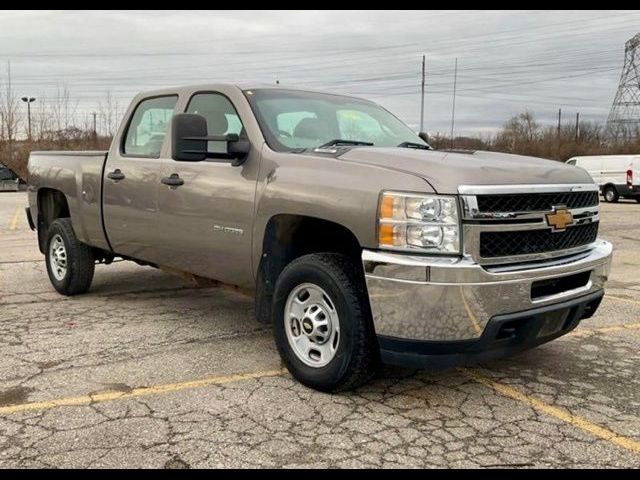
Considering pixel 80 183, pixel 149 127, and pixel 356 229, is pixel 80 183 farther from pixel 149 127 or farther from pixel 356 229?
pixel 356 229

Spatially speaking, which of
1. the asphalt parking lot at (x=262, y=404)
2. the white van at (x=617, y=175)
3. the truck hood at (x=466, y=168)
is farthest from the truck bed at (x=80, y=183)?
the white van at (x=617, y=175)

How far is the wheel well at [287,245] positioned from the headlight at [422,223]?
1.95 ft

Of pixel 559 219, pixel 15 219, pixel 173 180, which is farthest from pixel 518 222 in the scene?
pixel 15 219

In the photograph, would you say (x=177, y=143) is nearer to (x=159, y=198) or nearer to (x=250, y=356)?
(x=159, y=198)

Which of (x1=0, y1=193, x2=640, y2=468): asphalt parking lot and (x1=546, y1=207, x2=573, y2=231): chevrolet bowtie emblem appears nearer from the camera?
(x1=0, y1=193, x2=640, y2=468): asphalt parking lot

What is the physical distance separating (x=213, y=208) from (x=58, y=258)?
10.2 ft

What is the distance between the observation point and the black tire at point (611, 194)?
27281mm

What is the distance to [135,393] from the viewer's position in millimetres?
4074

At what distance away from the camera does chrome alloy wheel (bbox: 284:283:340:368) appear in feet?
13.0

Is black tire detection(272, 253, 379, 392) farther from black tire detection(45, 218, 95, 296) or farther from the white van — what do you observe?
the white van

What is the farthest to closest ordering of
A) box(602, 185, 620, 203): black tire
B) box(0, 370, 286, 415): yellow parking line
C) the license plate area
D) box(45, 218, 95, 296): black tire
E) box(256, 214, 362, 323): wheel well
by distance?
1. box(602, 185, 620, 203): black tire
2. box(45, 218, 95, 296): black tire
3. box(256, 214, 362, 323): wheel well
4. box(0, 370, 286, 415): yellow parking line
5. the license plate area

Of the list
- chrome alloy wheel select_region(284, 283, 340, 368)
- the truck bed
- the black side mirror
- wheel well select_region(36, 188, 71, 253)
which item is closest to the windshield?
the black side mirror
